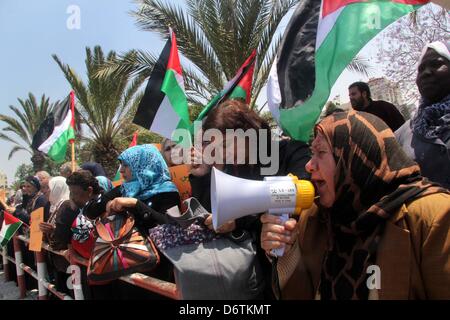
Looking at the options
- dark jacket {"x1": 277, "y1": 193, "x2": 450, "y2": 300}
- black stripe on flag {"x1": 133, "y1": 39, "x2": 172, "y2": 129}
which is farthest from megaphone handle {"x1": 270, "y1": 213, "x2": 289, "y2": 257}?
black stripe on flag {"x1": 133, "y1": 39, "x2": 172, "y2": 129}

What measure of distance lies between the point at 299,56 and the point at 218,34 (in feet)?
18.4

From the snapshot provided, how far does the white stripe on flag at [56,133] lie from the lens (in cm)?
639

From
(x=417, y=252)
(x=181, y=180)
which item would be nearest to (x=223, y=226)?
(x=417, y=252)

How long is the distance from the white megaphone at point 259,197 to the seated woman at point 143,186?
3.94ft

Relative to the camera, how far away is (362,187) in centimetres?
134

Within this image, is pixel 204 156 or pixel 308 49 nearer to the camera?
pixel 204 156

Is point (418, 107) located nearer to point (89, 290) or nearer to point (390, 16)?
point (390, 16)

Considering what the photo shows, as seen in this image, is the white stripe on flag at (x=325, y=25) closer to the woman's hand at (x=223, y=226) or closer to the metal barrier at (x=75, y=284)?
the woman's hand at (x=223, y=226)

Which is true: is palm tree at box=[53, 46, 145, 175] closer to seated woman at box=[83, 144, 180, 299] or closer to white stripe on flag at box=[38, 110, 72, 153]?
white stripe on flag at box=[38, 110, 72, 153]

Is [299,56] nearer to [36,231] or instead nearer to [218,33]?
[36,231]

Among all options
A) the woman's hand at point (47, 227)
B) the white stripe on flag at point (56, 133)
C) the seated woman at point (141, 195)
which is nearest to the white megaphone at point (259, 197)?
the seated woman at point (141, 195)

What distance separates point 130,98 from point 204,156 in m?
11.1
